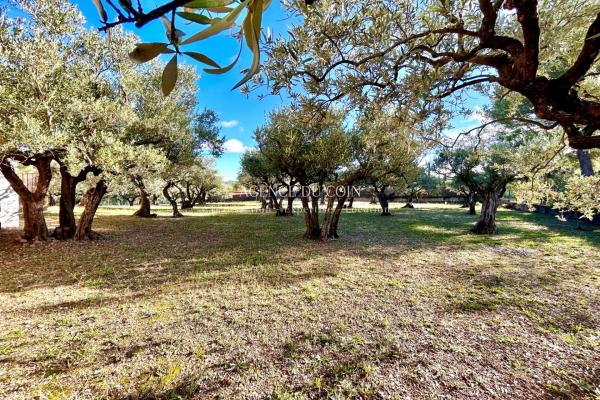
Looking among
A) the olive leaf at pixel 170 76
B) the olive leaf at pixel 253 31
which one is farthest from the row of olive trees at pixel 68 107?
the olive leaf at pixel 253 31

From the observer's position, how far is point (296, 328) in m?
3.51

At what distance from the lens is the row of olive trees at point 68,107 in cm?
599

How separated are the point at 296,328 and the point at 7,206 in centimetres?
1715

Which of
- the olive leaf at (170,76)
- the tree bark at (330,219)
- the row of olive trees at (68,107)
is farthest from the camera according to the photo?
the tree bark at (330,219)

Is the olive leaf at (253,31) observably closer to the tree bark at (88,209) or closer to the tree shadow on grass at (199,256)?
the tree shadow on grass at (199,256)

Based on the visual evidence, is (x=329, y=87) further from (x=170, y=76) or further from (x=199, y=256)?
(x=199, y=256)

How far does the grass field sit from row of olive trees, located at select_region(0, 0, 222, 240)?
258 centimetres

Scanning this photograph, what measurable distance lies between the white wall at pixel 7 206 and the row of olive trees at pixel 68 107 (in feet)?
20.8

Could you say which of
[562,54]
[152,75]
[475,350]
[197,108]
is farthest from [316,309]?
[197,108]

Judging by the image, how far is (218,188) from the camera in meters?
39.8

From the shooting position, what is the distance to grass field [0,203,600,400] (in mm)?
2514

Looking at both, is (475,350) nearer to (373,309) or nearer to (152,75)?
(373,309)

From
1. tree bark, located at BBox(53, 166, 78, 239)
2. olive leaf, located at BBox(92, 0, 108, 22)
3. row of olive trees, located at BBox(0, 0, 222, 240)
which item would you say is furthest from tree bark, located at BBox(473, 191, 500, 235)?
tree bark, located at BBox(53, 166, 78, 239)

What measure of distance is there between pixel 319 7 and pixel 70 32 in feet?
26.9
